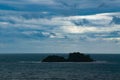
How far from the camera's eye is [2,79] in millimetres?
102312

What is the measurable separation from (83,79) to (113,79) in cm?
888

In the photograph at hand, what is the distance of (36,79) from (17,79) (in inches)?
225

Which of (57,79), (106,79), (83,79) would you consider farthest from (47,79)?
(106,79)

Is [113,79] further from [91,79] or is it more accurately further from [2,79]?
[2,79]

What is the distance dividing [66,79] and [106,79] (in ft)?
38.3

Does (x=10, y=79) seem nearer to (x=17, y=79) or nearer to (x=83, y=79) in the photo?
(x=17, y=79)

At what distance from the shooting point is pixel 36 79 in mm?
104250

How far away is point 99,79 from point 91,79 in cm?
249

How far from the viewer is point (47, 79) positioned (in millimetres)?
103250

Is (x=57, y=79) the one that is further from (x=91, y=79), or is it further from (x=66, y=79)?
(x=91, y=79)

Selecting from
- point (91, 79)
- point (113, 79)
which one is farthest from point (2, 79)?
point (113, 79)

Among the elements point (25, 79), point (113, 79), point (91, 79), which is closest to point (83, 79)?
point (91, 79)

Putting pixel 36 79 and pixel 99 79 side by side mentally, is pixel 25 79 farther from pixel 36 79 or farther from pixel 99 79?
pixel 99 79

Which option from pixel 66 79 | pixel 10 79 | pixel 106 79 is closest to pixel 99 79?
pixel 106 79
